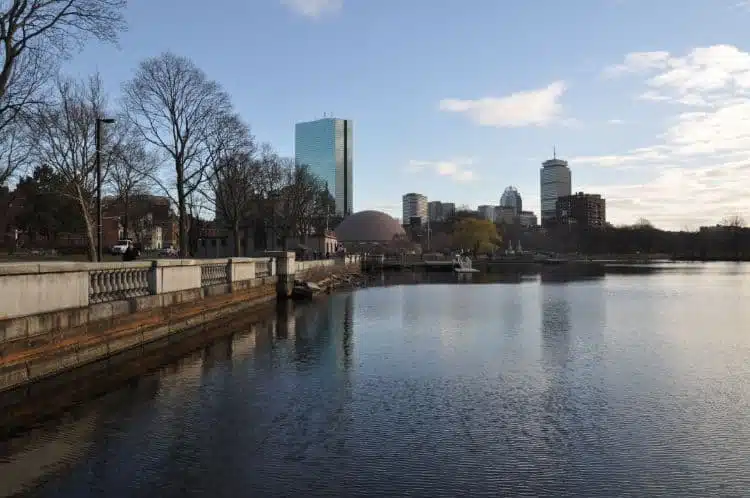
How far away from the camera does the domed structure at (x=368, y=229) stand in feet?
505

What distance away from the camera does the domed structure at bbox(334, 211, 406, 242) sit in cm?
15400

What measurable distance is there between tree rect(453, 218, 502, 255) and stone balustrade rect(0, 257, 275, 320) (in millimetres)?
116243

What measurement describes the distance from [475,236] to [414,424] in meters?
130

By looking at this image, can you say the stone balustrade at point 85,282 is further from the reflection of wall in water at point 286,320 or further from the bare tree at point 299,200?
the bare tree at point 299,200

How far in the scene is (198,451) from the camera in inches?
338

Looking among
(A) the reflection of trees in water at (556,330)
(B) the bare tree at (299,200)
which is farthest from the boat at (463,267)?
(A) the reflection of trees in water at (556,330)

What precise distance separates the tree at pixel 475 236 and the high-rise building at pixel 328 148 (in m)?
33.8

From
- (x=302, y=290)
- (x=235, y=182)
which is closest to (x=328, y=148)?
(x=235, y=182)

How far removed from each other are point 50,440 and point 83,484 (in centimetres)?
219

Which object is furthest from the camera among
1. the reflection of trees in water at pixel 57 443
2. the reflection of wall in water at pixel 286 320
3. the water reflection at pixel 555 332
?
the reflection of wall in water at pixel 286 320

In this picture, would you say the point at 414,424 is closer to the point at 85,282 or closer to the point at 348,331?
the point at 85,282

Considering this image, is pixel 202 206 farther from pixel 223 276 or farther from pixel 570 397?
pixel 570 397

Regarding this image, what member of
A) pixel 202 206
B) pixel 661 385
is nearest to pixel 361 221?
pixel 202 206

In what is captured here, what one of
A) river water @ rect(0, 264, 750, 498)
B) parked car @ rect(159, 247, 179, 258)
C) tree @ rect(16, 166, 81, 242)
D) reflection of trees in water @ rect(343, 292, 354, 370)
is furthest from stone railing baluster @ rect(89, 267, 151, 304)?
parked car @ rect(159, 247, 179, 258)
